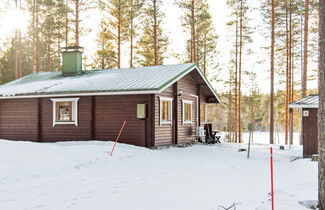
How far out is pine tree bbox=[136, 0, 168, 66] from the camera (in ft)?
85.7

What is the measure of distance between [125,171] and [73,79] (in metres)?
9.81

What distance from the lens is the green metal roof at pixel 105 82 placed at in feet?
47.7

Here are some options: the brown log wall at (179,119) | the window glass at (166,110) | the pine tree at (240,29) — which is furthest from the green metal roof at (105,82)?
the pine tree at (240,29)

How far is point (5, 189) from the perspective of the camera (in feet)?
22.9

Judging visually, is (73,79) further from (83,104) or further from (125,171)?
(125,171)

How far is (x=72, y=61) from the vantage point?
19.8 meters

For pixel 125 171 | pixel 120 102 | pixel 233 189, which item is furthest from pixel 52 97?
pixel 233 189

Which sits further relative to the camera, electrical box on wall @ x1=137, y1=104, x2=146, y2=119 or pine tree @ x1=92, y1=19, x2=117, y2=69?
pine tree @ x1=92, y1=19, x2=117, y2=69

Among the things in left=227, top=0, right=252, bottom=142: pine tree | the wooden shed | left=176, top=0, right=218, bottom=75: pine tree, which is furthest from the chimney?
left=227, top=0, right=252, bottom=142: pine tree

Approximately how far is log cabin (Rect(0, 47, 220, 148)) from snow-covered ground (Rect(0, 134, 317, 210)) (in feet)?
7.79

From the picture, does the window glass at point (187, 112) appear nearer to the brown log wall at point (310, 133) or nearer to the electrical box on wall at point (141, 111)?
the electrical box on wall at point (141, 111)

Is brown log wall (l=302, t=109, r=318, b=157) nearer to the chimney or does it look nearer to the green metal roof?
the green metal roof

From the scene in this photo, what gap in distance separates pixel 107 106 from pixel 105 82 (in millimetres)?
1230

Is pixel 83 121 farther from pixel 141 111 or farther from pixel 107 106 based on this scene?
pixel 141 111
